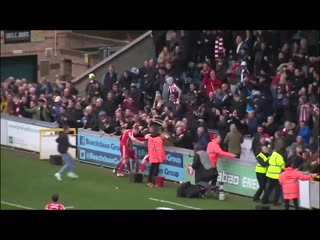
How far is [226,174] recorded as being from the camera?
11594 millimetres

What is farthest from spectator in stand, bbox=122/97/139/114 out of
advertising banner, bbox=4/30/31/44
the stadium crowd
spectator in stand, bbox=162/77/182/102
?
advertising banner, bbox=4/30/31/44

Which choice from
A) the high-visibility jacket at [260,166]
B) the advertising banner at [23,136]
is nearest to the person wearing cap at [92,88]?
the advertising banner at [23,136]

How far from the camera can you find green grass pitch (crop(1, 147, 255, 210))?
11281mm

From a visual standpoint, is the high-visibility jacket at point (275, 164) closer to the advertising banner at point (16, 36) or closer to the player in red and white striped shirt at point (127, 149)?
the player in red and white striped shirt at point (127, 149)

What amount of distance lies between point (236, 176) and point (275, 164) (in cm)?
97

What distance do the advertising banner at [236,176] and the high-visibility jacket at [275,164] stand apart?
53cm

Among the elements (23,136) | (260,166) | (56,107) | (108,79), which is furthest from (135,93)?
(23,136)

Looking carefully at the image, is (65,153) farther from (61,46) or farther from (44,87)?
(61,46)

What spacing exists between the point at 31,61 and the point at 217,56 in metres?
2.94

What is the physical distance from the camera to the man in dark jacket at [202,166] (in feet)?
37.2
